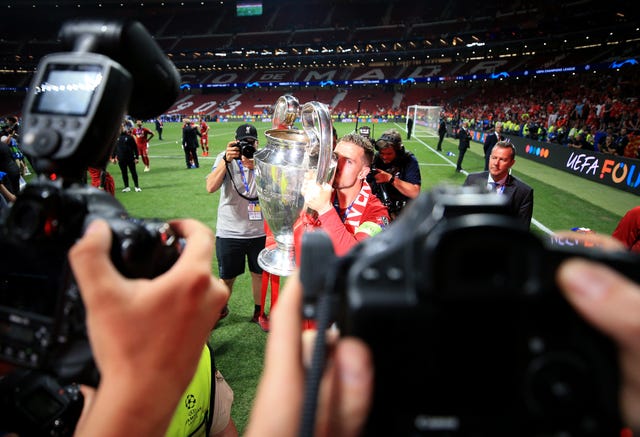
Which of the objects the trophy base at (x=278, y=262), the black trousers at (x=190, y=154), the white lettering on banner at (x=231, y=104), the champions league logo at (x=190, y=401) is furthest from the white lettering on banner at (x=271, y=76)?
the champions league logo at (x=190, y=401)

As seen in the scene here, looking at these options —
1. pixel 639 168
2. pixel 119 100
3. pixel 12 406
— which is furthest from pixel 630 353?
pixel 639 168

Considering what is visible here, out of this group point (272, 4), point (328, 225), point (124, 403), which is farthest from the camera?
point (272, 4)

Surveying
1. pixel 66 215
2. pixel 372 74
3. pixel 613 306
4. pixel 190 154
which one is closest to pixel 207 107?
pixel 372 74

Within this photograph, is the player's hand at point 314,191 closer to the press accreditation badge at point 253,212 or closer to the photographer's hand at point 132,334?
the photographer's hand at point 132,334

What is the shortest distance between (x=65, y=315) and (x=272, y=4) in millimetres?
45834

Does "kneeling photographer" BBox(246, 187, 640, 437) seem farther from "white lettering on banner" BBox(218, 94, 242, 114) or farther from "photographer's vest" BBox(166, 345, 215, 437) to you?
"white lettering on banner" BBox(218, 94, 242, 114)

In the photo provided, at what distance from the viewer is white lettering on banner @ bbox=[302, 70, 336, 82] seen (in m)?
42.1

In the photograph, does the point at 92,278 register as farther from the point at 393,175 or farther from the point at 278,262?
the point at 393,175

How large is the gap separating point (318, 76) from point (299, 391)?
45392 millimetres

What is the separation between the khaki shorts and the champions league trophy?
20.5 inches

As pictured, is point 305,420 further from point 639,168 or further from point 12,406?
point 639,168

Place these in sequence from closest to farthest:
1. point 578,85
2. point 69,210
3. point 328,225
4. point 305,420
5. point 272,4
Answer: point 305,420 < point 69,210 < point 328,225 < point 578,85 < point 272,4

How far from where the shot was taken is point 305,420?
1.28 ft

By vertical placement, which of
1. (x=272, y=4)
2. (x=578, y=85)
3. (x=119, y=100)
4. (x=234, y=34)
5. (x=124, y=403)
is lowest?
(x=124, y=403)
